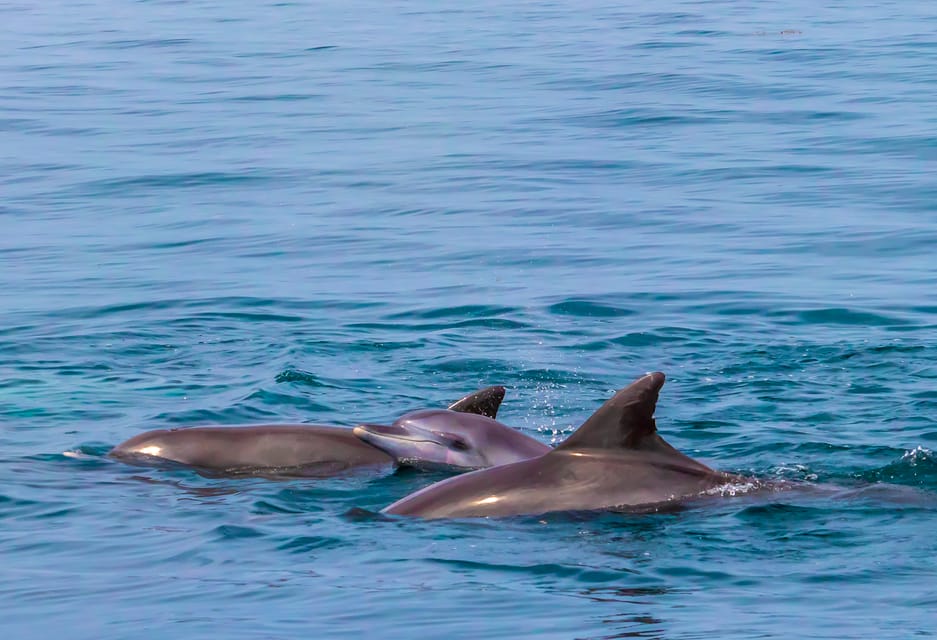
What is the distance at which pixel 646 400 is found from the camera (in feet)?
27.8

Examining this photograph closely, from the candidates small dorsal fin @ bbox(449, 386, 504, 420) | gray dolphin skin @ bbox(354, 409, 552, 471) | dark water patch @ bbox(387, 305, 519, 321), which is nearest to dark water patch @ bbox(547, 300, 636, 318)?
dark water patch @ bbox(387, 305, 519, 321)

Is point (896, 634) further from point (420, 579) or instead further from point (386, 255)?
point (386, 255)

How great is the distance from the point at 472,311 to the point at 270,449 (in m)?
5.77

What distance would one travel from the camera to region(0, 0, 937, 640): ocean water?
8.02 meters

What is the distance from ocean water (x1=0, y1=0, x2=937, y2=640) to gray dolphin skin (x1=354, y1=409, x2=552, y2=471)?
0.21 metres

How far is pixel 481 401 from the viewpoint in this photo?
10.7 metres

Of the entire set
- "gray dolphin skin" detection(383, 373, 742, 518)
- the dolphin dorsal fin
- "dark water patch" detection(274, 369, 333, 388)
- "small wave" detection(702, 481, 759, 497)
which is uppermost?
the dolphin dorsal fin

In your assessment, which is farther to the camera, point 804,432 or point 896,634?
point 804,432

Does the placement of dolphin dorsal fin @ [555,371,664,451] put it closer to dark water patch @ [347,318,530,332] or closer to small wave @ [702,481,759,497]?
small wave @ [702,481,759,497]

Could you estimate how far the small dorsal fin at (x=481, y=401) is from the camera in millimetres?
10672

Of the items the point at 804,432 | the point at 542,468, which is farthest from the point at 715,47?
the point at 542,468

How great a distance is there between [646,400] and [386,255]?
10779 mm

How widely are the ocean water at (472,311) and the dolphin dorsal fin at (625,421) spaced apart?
0.41 meters

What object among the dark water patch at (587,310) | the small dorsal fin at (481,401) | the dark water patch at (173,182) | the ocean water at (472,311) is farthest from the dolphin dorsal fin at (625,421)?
the dark water patch at (173,182)
